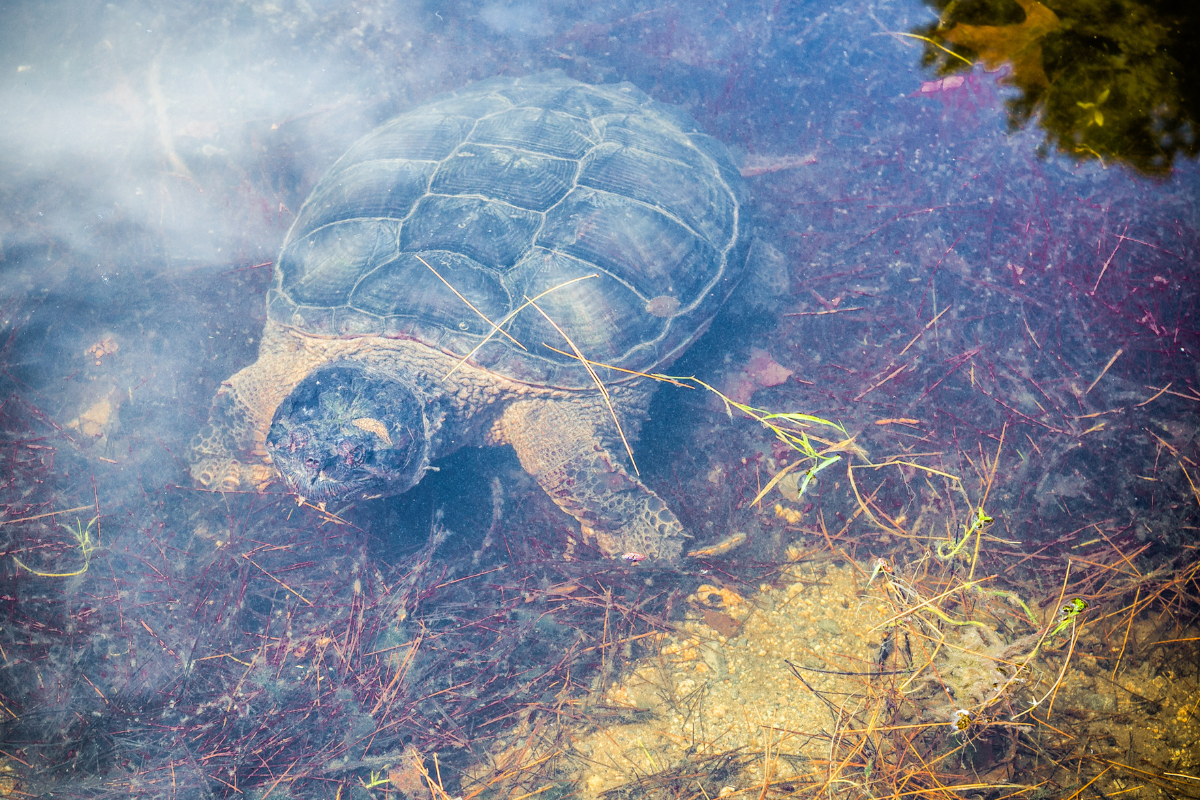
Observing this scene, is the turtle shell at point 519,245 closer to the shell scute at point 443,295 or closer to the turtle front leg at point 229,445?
the shell scute at point 443,295

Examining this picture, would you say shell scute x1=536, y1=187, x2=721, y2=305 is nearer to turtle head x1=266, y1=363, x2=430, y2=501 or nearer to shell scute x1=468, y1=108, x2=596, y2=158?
shell scute x1=468, y1=108, x2=596, y2=158

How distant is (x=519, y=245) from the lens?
2.93 metres

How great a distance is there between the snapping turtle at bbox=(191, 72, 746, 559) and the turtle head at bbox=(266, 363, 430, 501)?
0.05ft

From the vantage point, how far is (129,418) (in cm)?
328

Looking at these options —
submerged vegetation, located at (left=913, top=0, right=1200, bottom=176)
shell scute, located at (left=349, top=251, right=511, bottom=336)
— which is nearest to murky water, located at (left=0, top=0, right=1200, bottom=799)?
submerged vegetation, located at (left=913, top=0, right=1200, bottom=176)

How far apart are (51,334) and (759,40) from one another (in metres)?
5.63

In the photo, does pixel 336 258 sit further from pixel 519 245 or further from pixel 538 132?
pixel 538 132

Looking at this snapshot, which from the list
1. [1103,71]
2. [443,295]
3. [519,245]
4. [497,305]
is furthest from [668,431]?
[1103,71]

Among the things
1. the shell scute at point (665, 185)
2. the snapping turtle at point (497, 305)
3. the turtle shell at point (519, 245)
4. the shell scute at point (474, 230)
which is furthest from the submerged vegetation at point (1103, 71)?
the shell scute at point (474, 230)

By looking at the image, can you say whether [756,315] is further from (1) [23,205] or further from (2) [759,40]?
(1) [23,205]

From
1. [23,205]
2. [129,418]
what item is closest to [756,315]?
[129,418]

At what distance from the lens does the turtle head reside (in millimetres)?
2463

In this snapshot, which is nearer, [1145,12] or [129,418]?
[129,418]

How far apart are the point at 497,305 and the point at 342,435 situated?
104 cm
